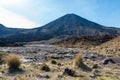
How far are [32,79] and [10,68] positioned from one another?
3.57 meters

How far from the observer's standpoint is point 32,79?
759 inches

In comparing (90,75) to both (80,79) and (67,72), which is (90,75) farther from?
(80,79)

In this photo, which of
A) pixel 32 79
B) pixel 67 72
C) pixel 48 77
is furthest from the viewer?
pixel 67 72

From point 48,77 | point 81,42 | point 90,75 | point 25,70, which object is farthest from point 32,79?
point 81,42

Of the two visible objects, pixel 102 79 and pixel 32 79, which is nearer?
pixel 32 79

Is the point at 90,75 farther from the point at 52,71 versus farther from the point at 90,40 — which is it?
the point at 90,40

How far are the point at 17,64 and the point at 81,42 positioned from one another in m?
94.8

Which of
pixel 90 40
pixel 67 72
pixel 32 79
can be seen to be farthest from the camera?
pixel 90 40

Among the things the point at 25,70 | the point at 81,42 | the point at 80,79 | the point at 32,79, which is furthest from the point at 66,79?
the point at 81,42

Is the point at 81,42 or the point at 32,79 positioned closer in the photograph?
the point at 32,79

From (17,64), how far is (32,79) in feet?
12.8

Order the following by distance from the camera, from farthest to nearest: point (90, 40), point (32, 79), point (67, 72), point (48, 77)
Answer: point (90, 40), point (67, 72), point (48, 77), point (32, 79)

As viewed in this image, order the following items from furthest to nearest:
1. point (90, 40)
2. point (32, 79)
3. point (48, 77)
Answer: point (90, 40) → point (48, 77) → point (32, 79)

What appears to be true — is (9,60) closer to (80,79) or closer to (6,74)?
(6,74)
